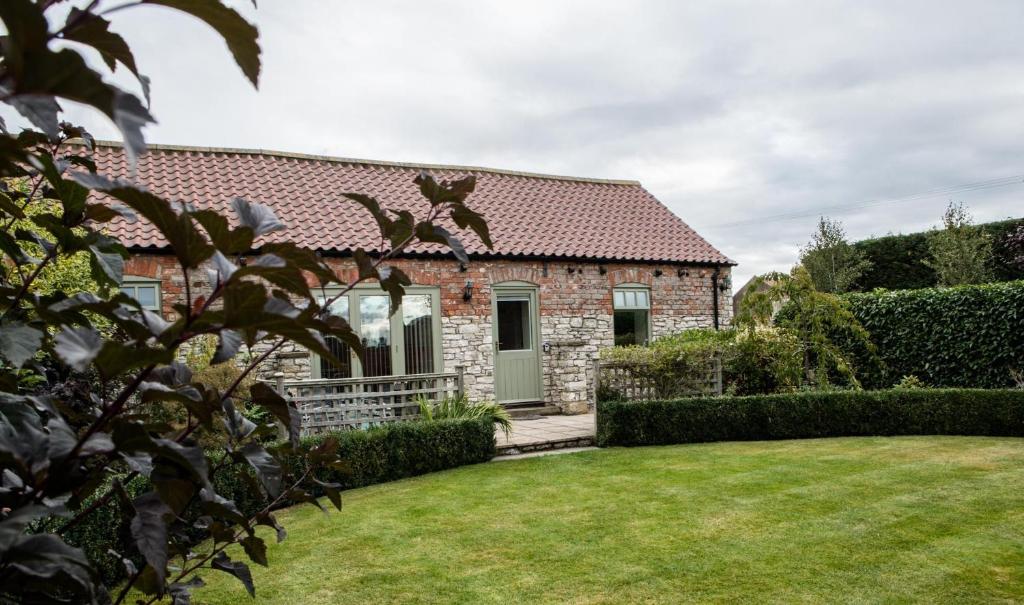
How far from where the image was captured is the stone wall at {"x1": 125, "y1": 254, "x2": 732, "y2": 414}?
12773 millimetres

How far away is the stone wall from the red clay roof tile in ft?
1.10

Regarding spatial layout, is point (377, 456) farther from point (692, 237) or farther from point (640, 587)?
point (692, 237)

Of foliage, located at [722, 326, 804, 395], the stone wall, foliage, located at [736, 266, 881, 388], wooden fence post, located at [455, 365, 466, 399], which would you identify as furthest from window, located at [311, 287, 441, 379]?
foliage, located at [736, 266, 881, 388]

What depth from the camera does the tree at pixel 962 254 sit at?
17828 mm

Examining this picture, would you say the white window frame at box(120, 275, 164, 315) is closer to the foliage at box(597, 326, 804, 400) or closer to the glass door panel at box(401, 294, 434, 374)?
the glass door panel at box(401, 294, 434, 374)

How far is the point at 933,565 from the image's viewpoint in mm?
4746

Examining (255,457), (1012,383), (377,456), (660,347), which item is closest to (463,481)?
(377,456)

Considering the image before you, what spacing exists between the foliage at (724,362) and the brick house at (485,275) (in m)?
1.66

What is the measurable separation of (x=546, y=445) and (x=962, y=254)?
560 inches

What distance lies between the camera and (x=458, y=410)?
30.8ft

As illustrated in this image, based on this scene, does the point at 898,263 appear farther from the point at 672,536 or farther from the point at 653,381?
the point at 672,536

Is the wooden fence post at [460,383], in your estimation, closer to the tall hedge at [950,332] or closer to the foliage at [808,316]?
the foliage at [808,316]

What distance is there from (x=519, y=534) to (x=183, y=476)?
492 cm

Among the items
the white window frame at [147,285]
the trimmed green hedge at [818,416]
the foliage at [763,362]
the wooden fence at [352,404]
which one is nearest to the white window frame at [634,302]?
the foliage at [763,362]
